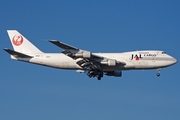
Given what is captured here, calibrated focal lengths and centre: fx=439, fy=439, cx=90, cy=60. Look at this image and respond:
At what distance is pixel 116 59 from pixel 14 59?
17863 millimetres

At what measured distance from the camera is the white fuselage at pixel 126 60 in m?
75.0

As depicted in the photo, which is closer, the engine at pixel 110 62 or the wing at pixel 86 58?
the wing at pixel 86 58

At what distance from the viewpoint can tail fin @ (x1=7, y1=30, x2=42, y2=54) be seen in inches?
3145

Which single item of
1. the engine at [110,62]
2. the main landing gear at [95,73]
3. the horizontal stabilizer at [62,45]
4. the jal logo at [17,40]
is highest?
the jal logo at [17,40]

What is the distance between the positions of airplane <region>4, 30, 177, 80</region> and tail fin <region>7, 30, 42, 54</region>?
26.5 inches

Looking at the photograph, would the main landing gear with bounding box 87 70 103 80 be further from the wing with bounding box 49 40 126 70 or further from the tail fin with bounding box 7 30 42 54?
the tail fin with bounding box 7 30 42 54

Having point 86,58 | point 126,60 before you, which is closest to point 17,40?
point 86,58

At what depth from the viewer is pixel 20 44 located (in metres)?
80.4

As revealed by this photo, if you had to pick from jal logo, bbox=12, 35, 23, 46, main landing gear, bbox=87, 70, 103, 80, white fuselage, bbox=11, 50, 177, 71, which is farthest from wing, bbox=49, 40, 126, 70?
jal logo, bbox=12, 35, 23, 46

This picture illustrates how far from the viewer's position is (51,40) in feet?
221

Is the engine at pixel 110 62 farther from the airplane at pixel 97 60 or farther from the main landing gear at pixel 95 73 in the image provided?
the main landing gear at pixel 95 73

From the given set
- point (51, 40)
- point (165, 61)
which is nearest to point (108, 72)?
point (165, 61)

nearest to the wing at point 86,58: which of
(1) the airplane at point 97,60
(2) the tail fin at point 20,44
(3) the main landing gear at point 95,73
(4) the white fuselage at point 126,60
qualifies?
(1) the airplane at point 97,60

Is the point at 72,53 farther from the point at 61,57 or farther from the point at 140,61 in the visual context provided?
the point at 140,61
